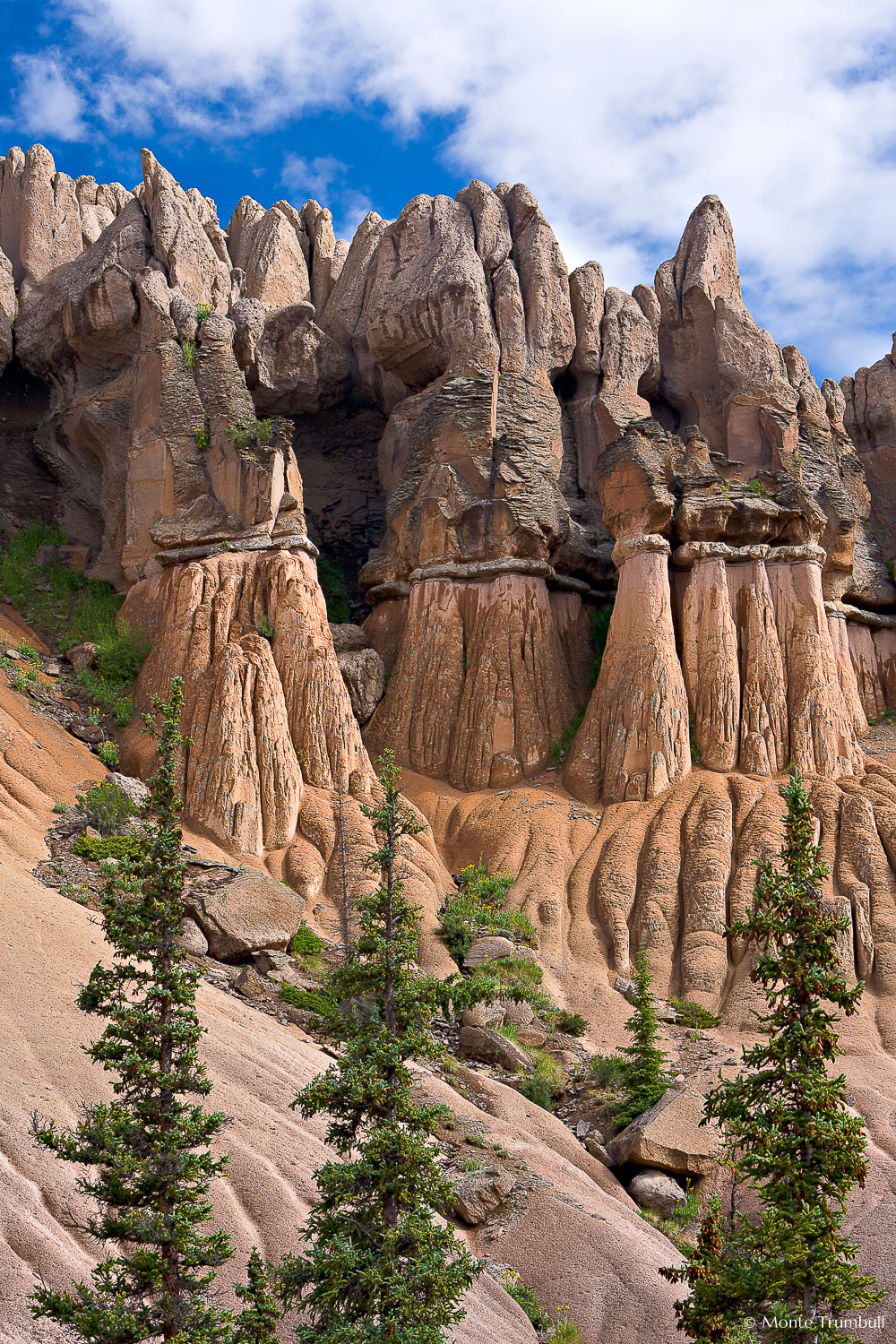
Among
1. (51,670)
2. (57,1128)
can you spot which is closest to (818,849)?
(57,1128)

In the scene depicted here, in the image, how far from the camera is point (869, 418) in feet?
165

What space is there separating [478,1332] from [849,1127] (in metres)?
6.93

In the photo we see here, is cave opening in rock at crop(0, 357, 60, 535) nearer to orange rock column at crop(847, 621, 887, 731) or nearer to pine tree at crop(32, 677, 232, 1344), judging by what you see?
orange rock column at crop(847, 621, 887, 731)

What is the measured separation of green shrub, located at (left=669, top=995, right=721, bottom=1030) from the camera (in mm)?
29438

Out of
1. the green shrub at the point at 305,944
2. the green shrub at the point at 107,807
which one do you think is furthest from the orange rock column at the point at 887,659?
the green shrub at the point at 107,807

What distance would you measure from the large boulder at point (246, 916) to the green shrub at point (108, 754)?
7074mm

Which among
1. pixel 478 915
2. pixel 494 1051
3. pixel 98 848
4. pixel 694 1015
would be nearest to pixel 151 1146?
pixel 494 1051

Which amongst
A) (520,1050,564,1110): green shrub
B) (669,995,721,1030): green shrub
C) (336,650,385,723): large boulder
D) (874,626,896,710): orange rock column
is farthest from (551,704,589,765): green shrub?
(520,1050,564,1110): green shrub

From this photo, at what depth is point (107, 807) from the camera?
2944 centimetres

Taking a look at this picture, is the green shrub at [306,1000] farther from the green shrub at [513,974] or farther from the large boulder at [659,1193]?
the large boulder at [659,1193]

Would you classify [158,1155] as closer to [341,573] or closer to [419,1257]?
[419,1257]

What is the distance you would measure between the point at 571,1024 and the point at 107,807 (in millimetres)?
12004

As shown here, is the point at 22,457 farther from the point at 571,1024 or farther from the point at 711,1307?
the point at 711,1307

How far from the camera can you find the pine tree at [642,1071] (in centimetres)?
2442
